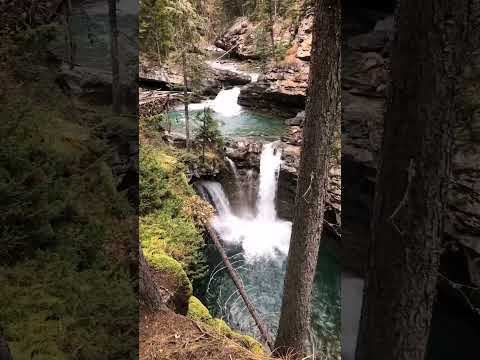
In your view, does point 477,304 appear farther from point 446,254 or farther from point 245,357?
point 245,357

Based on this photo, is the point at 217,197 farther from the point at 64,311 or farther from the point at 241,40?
the point at 241,40

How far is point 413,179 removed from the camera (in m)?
1.39

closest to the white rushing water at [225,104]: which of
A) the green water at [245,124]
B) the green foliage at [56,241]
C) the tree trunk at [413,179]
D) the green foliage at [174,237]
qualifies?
the green water at [245,124]

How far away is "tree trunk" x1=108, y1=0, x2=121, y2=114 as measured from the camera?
5270mm

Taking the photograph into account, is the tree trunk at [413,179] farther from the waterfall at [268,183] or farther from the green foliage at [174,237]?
the waterfall at [268,183]

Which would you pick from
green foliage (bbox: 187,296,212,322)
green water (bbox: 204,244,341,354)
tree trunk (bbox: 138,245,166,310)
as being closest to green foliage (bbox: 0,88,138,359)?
tree trunk (bbox: 138,245,166,310)

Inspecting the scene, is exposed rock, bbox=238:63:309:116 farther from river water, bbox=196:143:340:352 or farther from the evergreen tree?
the evergreen tree

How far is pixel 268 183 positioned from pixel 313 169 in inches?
281

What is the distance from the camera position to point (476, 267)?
1.45 m

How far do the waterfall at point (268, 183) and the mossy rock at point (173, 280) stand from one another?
18.3 ft

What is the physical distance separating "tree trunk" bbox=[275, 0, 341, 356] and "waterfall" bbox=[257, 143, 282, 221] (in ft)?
21.0

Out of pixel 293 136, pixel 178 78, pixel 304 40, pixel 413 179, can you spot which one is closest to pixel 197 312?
pixel 413 179

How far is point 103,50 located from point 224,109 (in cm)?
797

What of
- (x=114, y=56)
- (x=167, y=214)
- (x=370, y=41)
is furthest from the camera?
(x=167, y=214)
